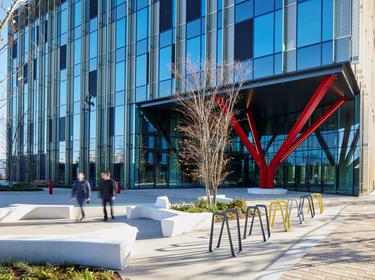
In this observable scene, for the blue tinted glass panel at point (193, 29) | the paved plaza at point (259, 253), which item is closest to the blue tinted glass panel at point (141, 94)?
the blue tinted glass panel at point (193, 29)

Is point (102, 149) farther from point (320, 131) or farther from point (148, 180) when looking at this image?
point (320, 131)

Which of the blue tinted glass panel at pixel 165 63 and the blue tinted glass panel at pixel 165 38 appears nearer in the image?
the blue tinted glass panel at pixel 165 63

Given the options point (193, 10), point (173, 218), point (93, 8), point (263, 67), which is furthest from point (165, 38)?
point (173, 218)

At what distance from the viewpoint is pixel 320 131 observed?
1208 inches

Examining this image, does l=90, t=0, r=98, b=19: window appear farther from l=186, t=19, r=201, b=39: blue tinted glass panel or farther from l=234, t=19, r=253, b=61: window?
l=234, t=19, r=253, b=61: window

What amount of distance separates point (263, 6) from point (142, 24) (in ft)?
38.3

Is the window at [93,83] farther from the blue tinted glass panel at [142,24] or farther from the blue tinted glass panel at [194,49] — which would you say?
the blue tinted glass panel at [194,49]

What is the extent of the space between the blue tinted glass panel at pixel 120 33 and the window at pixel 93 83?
153 inches

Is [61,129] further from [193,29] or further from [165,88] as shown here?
[193,29]

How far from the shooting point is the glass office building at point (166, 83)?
78.2ft

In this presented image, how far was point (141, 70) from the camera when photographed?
33.3 m

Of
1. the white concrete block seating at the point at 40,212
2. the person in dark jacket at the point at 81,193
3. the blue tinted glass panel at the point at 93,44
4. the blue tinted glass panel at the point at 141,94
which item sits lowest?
the white concrete block seating at the point at 40,212

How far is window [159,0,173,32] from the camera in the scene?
31.5 meters

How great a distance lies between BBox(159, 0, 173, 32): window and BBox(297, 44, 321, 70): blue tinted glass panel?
11925 mm
